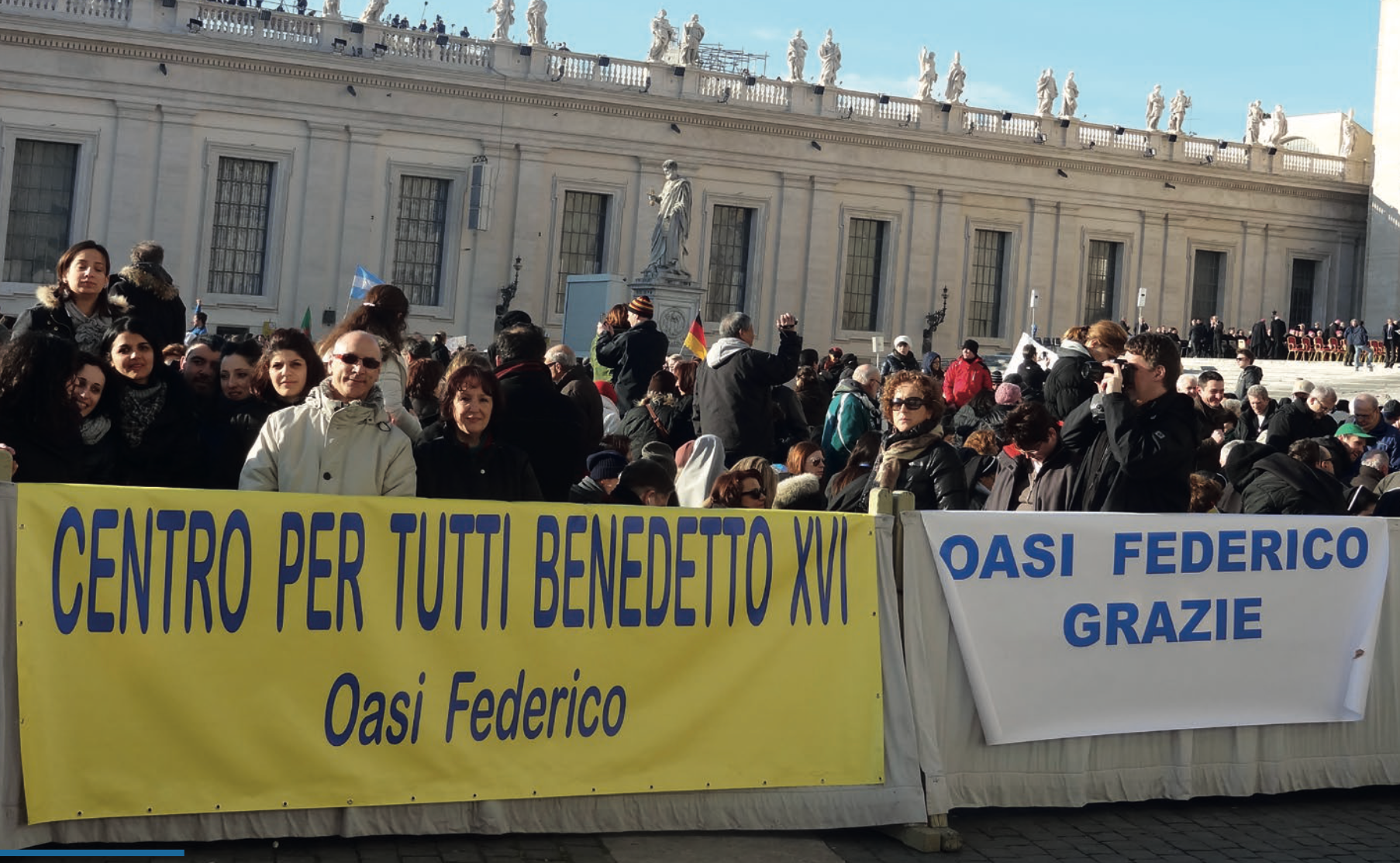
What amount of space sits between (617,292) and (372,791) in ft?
77.6

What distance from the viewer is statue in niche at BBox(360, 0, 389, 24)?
4156 centimetres

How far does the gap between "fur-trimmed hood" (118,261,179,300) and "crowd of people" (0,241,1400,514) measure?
2 cm

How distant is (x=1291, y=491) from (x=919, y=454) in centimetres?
271

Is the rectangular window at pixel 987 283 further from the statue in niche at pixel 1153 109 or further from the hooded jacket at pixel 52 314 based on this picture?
the hooded jacket at pixel 52 314

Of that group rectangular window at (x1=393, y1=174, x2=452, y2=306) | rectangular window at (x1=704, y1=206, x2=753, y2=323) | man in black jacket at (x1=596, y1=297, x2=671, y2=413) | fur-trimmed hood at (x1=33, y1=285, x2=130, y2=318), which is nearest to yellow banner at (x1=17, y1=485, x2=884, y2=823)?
fur-trimmed hood at (x1=33, y1=285, x2=130, y2=318)

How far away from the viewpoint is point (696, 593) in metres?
6.66

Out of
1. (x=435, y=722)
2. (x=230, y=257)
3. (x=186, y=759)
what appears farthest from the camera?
(x=230, y=257)

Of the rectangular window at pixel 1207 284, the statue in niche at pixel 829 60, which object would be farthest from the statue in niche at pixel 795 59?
the rectangular window at pixel 1207 284

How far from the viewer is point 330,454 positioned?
6.44m

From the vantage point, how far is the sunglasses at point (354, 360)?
6.52 meters

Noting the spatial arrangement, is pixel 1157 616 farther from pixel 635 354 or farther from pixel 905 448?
pixel 635 354

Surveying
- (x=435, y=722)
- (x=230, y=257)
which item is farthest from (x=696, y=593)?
(x=230, y=257)

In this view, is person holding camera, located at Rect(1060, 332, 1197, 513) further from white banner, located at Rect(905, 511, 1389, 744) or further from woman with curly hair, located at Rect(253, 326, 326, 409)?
woman with curly hair, located at Rect(253, 326, 326, 409)

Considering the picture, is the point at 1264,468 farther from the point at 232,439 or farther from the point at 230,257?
the point at 230,257
